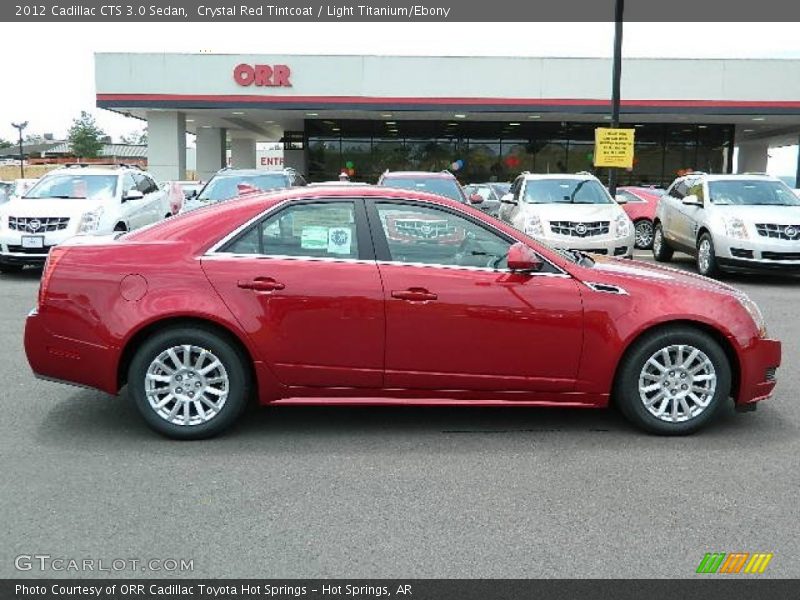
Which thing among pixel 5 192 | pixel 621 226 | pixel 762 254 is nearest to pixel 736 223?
pixel 762 254

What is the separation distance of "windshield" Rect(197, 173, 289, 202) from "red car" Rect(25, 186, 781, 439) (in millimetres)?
8392

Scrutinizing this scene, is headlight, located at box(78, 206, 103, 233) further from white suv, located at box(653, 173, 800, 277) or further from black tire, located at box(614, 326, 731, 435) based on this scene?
white suv, located at box(653, 173, 800, 277)

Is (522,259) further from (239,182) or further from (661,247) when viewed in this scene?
(661,247)

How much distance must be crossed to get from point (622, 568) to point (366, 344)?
2080mm

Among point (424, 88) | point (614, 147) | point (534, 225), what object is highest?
point (424, 88)

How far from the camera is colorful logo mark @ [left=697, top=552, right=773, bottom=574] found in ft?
11.3

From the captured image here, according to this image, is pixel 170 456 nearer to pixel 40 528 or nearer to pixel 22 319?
pixel 40 528

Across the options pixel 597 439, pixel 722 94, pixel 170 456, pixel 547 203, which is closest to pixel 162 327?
pixel 170 456

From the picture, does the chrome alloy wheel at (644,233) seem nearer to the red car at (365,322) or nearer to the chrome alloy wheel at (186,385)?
the red car at (365,322)

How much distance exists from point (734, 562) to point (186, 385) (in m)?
3.17

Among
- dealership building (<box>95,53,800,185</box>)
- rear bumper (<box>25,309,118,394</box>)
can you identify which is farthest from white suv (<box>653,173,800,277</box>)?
dealership building (<box>95,53,800,185</box>)

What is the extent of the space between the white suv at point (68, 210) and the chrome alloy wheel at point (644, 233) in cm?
1095

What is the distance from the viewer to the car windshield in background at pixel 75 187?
43.2ft

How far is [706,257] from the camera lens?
12977mm
